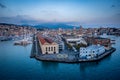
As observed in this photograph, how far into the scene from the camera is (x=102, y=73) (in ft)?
14.5

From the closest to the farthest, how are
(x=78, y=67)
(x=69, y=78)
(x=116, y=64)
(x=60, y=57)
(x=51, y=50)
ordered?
(x=69, y=78) < (x=78, y=67) < (x=116, y=64) < (x=60, y=57) < (x=51, y=50)

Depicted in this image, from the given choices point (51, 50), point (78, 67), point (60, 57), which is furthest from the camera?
point (51, 50)

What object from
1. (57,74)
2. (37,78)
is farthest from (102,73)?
(37,78)

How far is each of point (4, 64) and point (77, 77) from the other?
2.16m

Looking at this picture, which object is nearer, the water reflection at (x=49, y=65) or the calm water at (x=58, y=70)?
the calm water at (x=58, y=70)

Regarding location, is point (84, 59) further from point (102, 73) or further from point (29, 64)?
point (29, 64)

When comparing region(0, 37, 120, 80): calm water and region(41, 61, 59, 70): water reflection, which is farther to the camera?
region(41, 61, 59, 70): water reflection

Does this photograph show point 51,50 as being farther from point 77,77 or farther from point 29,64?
point 77,77

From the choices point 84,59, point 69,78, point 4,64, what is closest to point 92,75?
point 69,78

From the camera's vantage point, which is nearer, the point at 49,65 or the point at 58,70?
the point at 58,70

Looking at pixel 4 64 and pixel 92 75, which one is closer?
pixel 92 75

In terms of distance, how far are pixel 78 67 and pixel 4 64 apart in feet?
6.45

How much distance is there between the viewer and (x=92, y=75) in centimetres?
429

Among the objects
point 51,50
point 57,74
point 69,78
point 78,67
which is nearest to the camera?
point 69,78
